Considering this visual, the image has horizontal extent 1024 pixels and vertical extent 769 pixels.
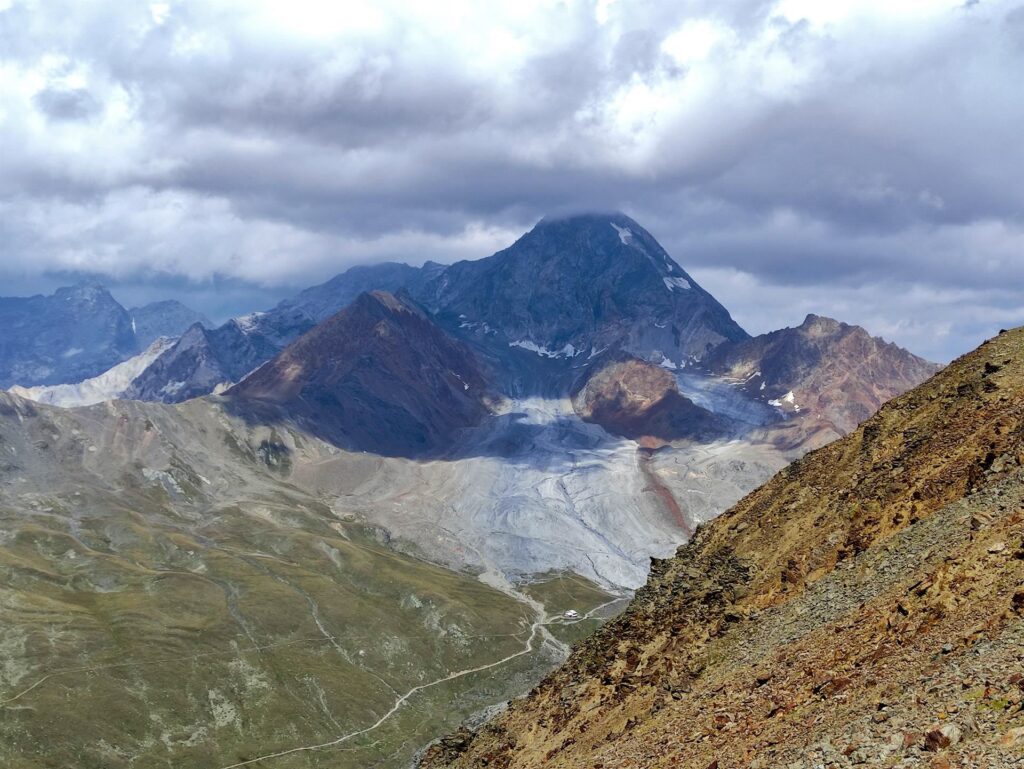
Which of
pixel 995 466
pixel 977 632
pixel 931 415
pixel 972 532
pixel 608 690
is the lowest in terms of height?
pixel 608 690

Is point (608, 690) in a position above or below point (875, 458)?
below

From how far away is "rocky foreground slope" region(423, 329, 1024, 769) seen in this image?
121 ft

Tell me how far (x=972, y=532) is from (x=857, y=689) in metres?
15.5

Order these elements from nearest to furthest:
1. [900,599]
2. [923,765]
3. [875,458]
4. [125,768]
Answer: [923,765]
[900,599]
[875,458]
[125,768]

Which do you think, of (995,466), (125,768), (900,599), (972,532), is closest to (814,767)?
(900,599)

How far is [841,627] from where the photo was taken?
51875 millimetres

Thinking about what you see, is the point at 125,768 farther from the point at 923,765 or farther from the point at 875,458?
the point at 923,765

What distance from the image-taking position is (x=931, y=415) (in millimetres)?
76500

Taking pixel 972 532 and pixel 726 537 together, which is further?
pixel 726 537

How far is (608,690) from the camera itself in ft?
224

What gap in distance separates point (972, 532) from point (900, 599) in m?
6.89

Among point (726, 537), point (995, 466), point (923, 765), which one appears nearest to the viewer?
point (923, 765)

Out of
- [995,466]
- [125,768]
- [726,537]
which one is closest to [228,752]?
[125,768]

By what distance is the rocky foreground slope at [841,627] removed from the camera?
3688 centimetres
